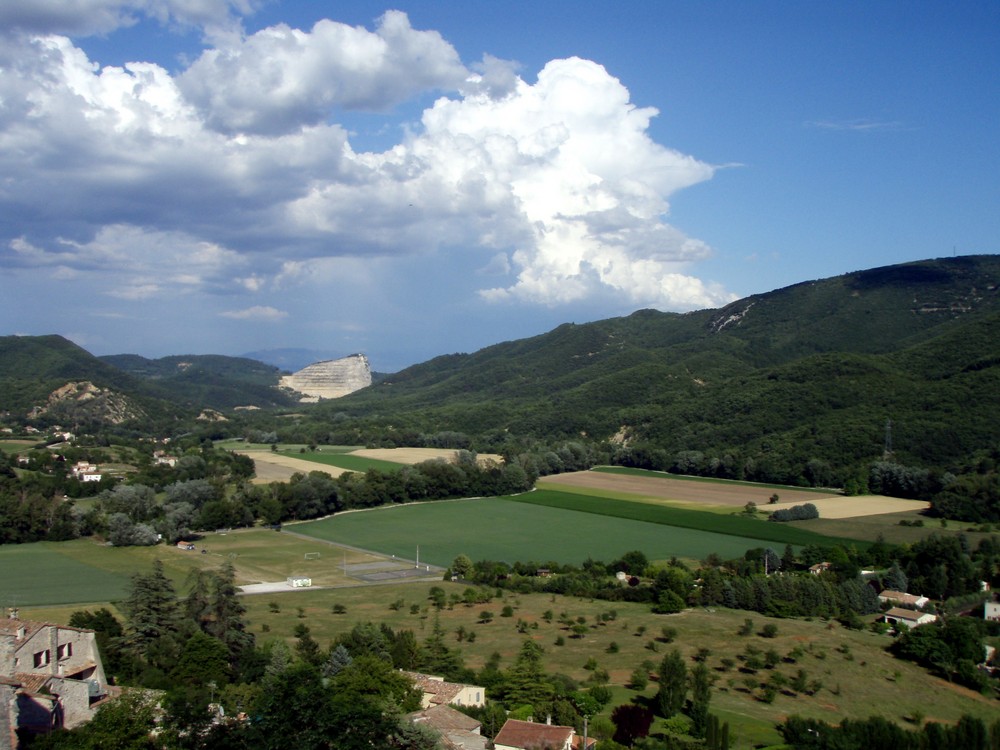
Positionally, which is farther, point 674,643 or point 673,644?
point 674,643

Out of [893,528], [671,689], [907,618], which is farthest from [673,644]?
[893,528]

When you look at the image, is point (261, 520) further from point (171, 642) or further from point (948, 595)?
point (948, 595)

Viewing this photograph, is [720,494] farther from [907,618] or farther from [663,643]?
[663,643]

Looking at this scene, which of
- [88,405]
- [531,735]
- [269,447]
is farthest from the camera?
[88,405]

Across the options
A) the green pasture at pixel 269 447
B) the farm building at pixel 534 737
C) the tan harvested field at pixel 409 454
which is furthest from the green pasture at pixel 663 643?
the green pasture at pixel 269 447

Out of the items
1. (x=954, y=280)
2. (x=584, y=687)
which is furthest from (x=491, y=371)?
(x=584, y=687)

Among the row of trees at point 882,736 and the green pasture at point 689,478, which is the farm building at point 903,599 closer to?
the row of trees at point 882,736
